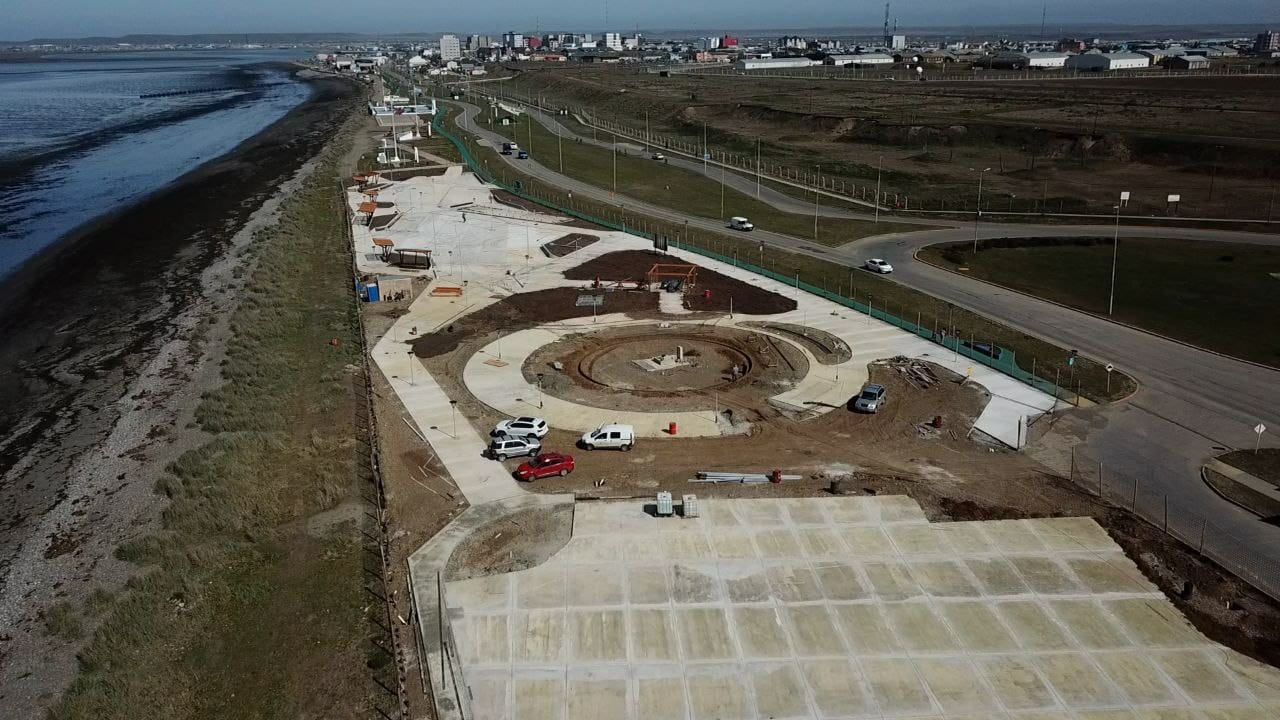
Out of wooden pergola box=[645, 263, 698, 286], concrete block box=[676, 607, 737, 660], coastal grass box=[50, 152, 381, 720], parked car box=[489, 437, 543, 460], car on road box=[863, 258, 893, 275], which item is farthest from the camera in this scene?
car on road box=[863, 258, 893, 275]

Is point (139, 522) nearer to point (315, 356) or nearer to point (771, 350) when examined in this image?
point (315, 356)

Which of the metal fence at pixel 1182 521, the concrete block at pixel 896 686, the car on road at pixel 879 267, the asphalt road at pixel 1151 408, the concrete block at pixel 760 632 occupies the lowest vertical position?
the concrete block at pixel 896 686

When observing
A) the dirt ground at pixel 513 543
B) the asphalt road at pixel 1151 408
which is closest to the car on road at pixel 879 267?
the asphalt road at pixel 1151 408

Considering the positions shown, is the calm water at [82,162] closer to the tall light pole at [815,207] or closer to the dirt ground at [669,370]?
the dirt ground at [669,370]

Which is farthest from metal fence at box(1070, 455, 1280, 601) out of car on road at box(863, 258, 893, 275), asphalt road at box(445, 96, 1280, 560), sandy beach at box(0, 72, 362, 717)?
sandy beach at box(0, 72, 362, 717)

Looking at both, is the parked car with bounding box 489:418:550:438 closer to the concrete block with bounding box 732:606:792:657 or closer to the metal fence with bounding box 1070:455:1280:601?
the concrete block with bounding box 732:606:792:657
